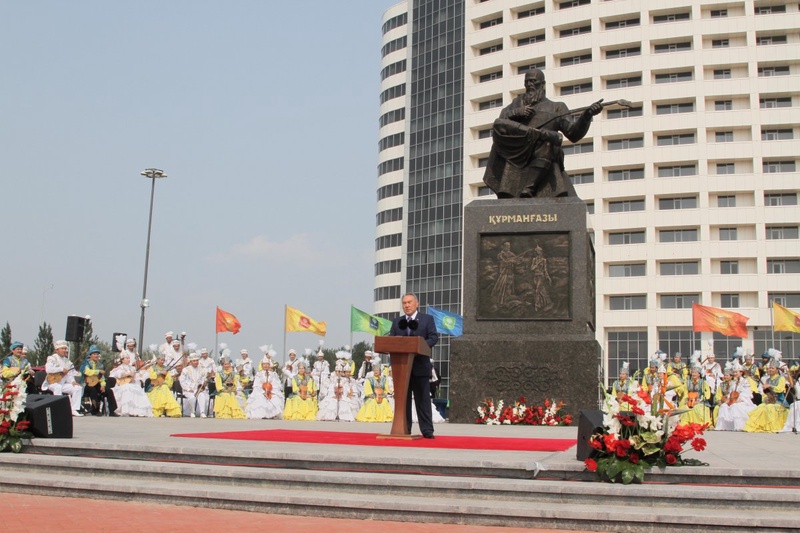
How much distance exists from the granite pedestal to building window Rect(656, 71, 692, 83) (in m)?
55.1

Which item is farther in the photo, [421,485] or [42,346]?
[42,346]

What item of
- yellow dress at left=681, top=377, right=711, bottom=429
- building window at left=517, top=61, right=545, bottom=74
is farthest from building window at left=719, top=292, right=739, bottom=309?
yellow dress at left=681, top=377, right=711, bottom=429

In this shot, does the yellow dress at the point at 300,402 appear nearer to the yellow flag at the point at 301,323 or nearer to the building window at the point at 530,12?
the yellow flag at the point at 301,323

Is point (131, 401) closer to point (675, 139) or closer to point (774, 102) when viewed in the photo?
point (675, 139)

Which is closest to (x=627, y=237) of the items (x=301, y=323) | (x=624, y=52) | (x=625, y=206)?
(x=625, y=206)

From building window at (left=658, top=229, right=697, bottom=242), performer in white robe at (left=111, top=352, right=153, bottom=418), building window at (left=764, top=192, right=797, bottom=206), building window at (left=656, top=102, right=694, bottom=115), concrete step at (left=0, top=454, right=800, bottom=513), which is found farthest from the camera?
building window at (left=656, top=102, right=694, bottom=115)

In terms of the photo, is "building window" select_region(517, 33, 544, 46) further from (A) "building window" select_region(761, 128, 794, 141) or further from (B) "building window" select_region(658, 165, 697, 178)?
(A) "building window" select_region(761, 128, 794, 141)

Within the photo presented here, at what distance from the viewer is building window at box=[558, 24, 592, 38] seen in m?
69.6

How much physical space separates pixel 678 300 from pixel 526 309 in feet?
168

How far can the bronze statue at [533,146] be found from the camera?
16.0 metres

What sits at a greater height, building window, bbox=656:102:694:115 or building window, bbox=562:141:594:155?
Result: building window, bbox=656:102:694:115

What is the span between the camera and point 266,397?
78.7ft

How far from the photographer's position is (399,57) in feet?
265

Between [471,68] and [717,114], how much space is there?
2157cm
